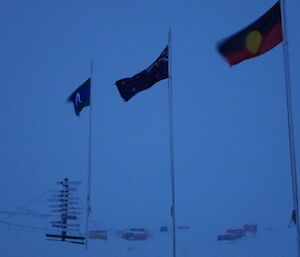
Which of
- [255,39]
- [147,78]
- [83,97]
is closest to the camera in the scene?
[255,39]

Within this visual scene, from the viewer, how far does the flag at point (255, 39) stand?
17.8ft

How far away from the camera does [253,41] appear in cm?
545

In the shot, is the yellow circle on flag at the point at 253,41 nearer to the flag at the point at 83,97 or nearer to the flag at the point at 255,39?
the flag at the point at 255,39

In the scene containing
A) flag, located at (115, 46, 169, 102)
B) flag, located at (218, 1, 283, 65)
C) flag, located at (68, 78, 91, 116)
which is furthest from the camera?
flag, located at (68, 78, 91, 116)

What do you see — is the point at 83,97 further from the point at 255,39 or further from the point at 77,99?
the point at 255,39

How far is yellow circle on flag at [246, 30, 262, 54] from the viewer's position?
17.8ft

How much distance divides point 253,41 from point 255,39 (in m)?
0.04

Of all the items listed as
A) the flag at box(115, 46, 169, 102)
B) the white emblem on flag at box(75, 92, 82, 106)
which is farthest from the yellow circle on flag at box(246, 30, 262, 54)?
the white emblem on flag at box(75, 92, 82, 106)

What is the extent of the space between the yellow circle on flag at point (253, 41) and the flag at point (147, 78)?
1.89 meters

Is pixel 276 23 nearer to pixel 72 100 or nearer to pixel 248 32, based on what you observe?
pixel 248 32

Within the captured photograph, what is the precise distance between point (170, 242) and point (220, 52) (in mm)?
5985

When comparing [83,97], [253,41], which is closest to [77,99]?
[83,97]

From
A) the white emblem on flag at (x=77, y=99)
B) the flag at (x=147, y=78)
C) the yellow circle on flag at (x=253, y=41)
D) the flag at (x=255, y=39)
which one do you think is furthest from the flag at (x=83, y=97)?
the yellow circle on flag at (x=253, y=41)

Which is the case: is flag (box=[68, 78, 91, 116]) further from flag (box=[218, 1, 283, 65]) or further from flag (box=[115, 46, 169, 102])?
flag (box=[218, 1, 283, 65])
